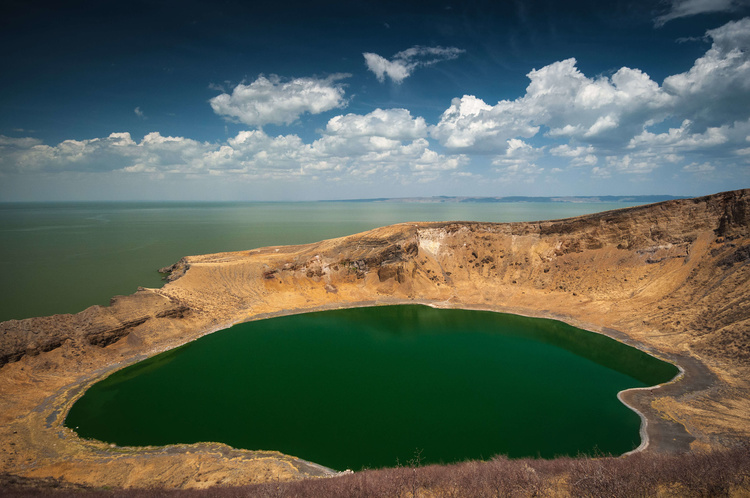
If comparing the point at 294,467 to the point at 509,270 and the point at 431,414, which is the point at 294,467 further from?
the point at 509,270

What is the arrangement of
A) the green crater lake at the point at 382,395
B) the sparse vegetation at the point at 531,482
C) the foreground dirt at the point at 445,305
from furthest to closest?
the green crater lake at the point at 382,395 → the foreground dirt at the point at 445,305 → the sparse vegetation at the point at 531,482

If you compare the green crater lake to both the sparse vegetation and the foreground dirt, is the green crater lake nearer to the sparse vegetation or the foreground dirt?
the foreground dirt

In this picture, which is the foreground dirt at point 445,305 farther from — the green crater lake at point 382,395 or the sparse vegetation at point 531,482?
the sparse vegetation at point 531,482

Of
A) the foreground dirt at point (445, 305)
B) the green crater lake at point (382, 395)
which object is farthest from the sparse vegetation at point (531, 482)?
the green crater lake at point (382, 395)

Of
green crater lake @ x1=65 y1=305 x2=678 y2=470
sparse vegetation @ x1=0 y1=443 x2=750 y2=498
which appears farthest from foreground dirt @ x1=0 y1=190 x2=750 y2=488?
sparse vegetation @ x1=0 y1=443 x2=750 y2=498

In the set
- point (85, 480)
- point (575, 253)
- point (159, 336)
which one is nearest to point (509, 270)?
point (575, 253)

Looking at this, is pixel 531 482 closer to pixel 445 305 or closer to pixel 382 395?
pixel 382 395
